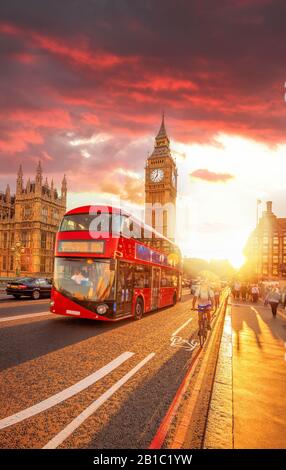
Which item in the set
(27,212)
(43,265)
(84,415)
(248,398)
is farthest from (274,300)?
(27,212)

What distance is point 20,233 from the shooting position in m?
70.2

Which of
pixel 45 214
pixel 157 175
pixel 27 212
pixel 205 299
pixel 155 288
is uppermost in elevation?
pixel 157 175

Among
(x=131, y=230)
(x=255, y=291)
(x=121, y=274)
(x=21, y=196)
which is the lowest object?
(x=255, y=291)

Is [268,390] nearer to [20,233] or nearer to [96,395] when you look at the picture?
[96,395]

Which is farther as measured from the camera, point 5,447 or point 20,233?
point 20,233

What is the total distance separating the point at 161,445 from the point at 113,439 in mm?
582

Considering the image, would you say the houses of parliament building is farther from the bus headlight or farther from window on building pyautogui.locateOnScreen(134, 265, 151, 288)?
the bus headlight

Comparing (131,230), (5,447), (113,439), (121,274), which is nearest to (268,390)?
(113,439)

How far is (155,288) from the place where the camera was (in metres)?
16.1

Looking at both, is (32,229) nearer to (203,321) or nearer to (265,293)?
(265,293)

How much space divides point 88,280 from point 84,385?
5.75 metres

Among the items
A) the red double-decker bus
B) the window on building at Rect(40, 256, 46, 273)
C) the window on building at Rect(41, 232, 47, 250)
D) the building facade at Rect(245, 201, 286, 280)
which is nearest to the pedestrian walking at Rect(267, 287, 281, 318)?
the red double-decker bus
